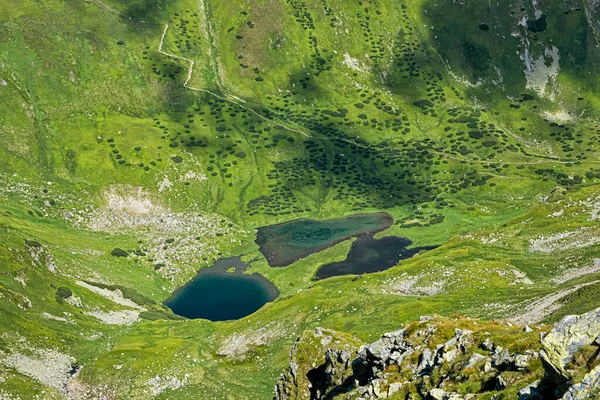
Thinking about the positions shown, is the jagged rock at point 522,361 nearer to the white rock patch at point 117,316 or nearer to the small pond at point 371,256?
the white rock patch at point 117,316

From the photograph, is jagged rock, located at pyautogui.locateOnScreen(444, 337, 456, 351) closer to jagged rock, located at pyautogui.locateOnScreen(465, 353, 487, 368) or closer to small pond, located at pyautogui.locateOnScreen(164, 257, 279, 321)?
jagged rock, located at pyautogui.locateOnScreen(465, 353, 487, 368)

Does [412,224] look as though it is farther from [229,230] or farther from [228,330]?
[228,330]

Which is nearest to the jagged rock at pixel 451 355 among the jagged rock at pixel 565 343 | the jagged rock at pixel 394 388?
the jagged rock at pixel 394 388

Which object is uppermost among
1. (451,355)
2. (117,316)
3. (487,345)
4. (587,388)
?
(587,388)

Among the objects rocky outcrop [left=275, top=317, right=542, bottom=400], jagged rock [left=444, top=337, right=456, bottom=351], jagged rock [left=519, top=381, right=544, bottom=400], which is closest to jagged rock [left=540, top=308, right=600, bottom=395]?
jagged rock [left=519, top=381, right=544, bottom=400]

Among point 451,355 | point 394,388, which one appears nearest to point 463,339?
point 451,355

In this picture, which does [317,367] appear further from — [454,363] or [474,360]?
[474,360]
